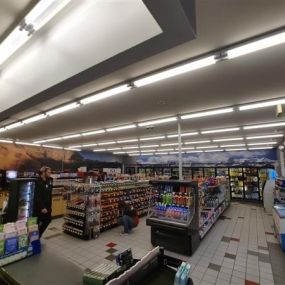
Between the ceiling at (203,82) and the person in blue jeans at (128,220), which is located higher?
the ceiling at (203,82)

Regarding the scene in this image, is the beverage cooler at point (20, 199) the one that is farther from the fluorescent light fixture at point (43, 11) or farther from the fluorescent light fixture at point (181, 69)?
the fluorescent light fixture at point (181, 69)

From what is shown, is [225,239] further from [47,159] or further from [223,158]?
[47,159]

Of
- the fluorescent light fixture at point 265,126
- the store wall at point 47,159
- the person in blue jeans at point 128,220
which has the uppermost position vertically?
the fluorescent light fixture at point 265,126

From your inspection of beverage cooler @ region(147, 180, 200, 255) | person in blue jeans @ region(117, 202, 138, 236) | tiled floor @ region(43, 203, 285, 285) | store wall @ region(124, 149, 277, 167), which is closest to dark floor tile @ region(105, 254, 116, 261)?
tiled floor @ region(43, 203, 285, 285)

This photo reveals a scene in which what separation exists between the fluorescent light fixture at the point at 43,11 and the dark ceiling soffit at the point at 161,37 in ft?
2.63

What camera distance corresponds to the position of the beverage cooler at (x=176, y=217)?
4828 mm

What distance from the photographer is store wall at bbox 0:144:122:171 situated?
546 inches

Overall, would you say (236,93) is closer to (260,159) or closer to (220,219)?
(220,219)

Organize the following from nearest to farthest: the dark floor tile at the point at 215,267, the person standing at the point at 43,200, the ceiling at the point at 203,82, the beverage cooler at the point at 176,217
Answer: the ceiling at the point at 203,82
the dark floor tile at the point at 215,267
the person standing at the point at 43,200
the beverage cooler at the point at 176,217

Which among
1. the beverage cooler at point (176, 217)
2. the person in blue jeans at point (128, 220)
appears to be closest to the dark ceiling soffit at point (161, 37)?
the beverage cooler at point (176, 217)

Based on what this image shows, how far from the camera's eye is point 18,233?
2.31 meters

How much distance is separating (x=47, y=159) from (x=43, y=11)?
15.4m

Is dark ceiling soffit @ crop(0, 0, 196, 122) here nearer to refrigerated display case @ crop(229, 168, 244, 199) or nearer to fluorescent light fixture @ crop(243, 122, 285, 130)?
fluorescent light fixture @ crop(243, 122, 285, 130)

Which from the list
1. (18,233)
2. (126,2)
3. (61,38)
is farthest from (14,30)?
(18,233)
